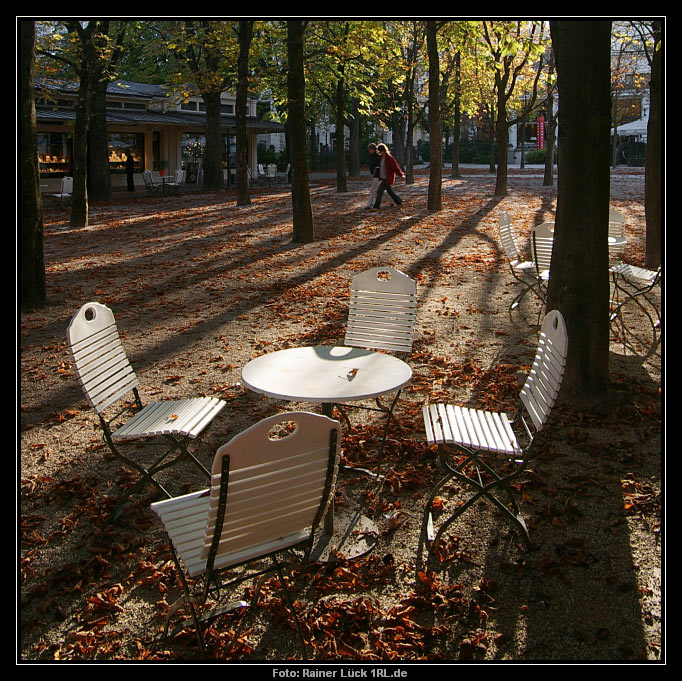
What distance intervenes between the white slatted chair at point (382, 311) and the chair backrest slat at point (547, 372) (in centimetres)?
148

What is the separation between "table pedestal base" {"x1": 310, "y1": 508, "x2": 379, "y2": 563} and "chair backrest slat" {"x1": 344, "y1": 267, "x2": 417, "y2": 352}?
5.88 ft

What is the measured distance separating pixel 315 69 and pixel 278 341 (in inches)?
850

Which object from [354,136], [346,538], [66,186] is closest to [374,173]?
[66,186]

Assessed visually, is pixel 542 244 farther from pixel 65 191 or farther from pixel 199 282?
pixel 65 191

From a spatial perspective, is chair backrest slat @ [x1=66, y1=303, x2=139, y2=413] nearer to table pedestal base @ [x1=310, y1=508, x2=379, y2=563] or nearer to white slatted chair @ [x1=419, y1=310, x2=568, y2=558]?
table pedestal base @ [x1=310, y1=508, x2=379, y2=563]

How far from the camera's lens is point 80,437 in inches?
231

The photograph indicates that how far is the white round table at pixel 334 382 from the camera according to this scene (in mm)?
4355

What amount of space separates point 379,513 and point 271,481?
1742 millimetres

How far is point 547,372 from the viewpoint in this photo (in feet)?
14.4

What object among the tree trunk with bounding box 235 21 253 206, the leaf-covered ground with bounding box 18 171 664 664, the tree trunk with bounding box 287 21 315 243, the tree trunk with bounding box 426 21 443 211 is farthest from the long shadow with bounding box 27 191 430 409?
the tree trunk with bounding box 235 21 253 206

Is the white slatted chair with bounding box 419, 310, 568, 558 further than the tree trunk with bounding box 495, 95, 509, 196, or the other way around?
the tree trunk with bounding box 495, 95, 509, 196

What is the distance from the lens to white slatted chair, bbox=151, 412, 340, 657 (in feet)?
9.73

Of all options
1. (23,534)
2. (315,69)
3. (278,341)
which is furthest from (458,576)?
(315,69)
